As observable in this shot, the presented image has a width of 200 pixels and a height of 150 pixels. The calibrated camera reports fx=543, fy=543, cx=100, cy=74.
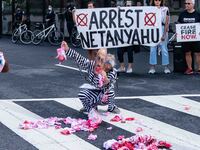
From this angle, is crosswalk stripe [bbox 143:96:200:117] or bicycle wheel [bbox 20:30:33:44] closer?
crosswalk stripe [bbox 143:96:200:117]

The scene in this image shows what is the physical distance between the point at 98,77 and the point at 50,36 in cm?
1504

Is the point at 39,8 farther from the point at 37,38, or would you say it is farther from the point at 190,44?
the point at 190,44

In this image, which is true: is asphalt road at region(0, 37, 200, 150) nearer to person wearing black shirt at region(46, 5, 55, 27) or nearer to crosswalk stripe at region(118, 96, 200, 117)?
crosswalk stripe at region(118, 96, 200, 117)

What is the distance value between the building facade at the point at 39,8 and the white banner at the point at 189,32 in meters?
7.85

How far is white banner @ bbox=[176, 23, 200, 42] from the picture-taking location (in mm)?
13992

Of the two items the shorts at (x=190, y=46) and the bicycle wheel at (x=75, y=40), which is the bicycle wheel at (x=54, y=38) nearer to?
the bicycle wheel at (x=75, y=40)

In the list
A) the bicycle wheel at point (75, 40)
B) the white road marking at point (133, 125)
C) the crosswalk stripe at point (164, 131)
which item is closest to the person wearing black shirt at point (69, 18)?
the bicycle wheel at point (75, 40)

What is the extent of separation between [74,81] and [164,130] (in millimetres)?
4981

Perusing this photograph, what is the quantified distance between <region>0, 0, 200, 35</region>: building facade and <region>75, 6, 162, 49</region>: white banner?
27.4 ft

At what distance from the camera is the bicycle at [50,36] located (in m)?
23.4

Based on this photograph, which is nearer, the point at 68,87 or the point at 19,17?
the point at 68,87

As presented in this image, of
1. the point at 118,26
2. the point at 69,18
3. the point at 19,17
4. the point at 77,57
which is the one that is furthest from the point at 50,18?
the point at 77,57

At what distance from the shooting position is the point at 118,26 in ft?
44.8

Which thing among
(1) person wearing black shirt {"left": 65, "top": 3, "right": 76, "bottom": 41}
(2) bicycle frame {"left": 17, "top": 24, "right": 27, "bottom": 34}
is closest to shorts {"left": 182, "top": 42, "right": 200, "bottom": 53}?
(1) person wearing black shirt {"left": 65, "top": 3, "right": 76, "bottom": 41}
